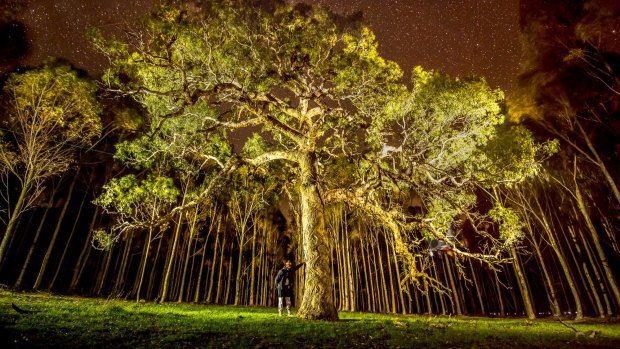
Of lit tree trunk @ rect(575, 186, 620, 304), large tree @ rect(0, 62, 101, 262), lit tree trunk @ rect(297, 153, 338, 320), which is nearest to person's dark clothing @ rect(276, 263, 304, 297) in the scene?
lit tree trunk @ rect(297, 153, 338, 320)

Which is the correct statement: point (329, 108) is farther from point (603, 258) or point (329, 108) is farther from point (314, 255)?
point (603, 258)

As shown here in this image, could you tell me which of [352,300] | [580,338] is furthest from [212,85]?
[352,300]

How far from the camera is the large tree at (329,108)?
1113 centimetres

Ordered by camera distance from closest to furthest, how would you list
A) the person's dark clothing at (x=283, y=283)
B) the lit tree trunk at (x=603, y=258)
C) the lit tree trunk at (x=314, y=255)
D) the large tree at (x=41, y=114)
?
the lit tree trunk at (x=314, y=255), the person's dark clothing at (x=283, y=283), the large tree at (x=41, y=114), the lit tree trunk at (x=603, y=258)

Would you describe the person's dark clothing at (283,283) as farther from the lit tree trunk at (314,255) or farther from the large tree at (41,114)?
the large tree at (41,114)

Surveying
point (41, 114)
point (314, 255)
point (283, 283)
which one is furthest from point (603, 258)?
point (41, 114)

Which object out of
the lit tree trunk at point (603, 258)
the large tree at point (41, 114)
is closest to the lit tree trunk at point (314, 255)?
the large tree at point (41, 114)

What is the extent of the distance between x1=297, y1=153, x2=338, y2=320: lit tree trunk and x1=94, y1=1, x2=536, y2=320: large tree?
1.4 inches

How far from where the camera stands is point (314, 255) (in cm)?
1120

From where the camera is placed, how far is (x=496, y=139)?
1498 centimetres

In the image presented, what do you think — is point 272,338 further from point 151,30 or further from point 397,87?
point 397,87

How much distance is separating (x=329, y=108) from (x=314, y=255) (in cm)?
583

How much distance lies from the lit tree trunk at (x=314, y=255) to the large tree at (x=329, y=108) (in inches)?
1.4

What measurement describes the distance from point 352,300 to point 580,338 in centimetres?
1816
